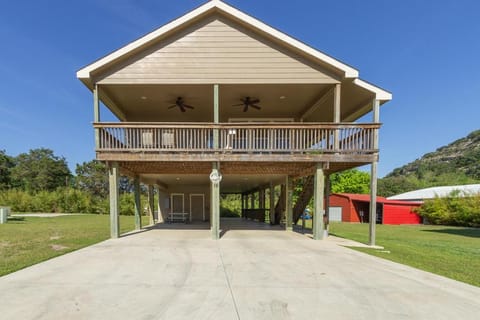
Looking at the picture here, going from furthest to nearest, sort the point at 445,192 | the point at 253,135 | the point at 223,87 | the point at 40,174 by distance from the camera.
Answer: the point at 40,174 → the point at 445,192 → the point at 223,87 → the point at 253,135

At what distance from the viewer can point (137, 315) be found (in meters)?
2.54

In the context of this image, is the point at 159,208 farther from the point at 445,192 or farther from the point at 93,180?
the point at 93,180

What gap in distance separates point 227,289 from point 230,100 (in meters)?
7.15

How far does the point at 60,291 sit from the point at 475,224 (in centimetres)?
2564

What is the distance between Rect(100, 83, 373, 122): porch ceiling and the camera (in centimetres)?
777

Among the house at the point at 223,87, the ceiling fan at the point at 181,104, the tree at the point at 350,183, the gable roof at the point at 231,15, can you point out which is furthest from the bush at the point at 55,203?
the tree at the point at 350,183

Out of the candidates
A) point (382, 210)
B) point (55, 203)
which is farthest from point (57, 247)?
point (55, 203)

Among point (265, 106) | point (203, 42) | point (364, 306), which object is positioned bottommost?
point (364, 306)

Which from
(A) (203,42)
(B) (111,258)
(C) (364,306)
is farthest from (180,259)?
(A) (203,42)

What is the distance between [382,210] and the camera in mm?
20953

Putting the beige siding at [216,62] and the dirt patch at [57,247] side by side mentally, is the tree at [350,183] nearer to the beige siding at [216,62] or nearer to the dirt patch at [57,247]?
the beige siding at [216,62]

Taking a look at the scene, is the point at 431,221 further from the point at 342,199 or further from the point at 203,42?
the point at 203,42

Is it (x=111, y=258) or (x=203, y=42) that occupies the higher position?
(x=203, y=42)

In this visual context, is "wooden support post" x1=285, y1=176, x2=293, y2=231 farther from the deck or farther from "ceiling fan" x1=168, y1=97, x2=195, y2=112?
"ceiling fan" x1=168, y1=97, x2=195, y2=112
